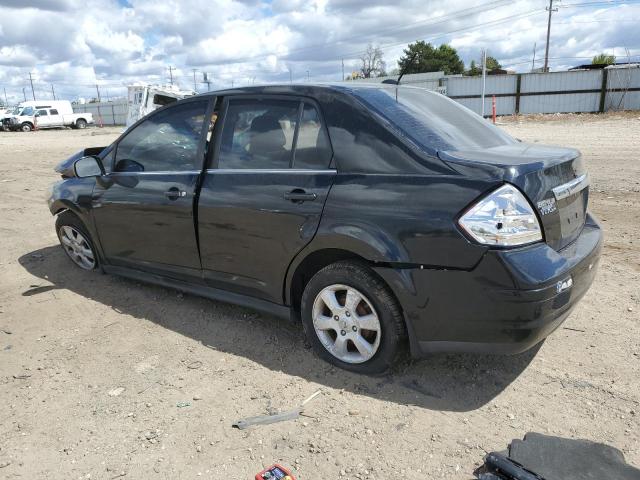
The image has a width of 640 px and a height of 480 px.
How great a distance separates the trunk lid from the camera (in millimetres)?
2682

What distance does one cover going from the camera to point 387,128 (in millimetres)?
2986

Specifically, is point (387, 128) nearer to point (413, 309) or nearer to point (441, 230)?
point (441, 230)

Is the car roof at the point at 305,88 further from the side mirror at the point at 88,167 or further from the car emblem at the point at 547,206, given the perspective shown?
the side mirror at the point at 88,167

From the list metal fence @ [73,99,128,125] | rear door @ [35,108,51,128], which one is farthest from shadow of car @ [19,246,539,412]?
metal fence @ [73,99,128,125]

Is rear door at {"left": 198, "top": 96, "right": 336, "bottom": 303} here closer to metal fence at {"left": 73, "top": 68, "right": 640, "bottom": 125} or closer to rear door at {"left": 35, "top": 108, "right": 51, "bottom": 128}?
metal fence at {"left": 73, "top": 68, "right": 640, "bottom": 125}

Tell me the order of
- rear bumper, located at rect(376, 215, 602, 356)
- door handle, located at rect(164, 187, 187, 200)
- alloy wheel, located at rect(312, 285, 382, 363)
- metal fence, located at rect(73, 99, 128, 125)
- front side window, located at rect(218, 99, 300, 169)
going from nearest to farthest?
rear bumper, located at rect(376, 215, 602, 356), alloy wheel, located at rect(312, 285, 382, 363), front side window, located at rect(218, 99, 300, 169), door handle, located at rect(164, 187, 187, 200), metal fence, located at rect(73, 99, 128, 125)

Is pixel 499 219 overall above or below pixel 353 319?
above

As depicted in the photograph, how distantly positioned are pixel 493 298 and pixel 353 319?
869 mm

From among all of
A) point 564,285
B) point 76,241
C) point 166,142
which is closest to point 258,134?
point 166,142

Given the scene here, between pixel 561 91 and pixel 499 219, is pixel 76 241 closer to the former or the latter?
pixel 499 219

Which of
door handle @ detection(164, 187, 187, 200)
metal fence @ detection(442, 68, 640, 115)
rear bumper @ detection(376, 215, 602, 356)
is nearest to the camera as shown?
rear bumper @ detection(376, 215, 602, 356)

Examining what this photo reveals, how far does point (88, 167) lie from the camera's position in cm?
458

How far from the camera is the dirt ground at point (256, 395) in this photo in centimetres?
262

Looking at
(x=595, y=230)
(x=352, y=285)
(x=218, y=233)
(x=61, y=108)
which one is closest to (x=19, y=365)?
(x=218, y=233)
